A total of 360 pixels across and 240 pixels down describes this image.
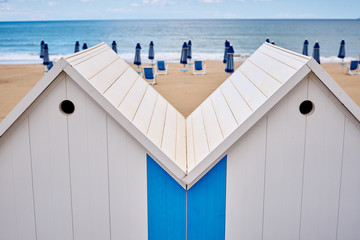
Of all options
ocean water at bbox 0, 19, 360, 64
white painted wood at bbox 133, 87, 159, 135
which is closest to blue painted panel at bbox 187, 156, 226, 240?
white painted wood at bbox 133, 87, 159, 135

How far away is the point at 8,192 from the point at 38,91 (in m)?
0.85

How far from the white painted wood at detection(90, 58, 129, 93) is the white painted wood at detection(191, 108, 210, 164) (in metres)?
0.92

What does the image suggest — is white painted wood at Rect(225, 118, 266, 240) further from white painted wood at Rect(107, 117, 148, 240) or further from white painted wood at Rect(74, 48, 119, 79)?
white painted wood at Rect(74, 48, 119, 79)

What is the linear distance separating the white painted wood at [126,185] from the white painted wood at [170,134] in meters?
0.25

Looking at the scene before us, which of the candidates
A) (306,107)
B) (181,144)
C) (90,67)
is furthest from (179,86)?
(306,107)

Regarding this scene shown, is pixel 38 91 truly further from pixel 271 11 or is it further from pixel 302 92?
pixel 271 11

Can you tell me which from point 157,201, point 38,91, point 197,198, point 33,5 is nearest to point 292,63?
point 197,198

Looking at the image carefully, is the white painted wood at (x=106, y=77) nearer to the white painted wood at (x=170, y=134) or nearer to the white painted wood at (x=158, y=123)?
the white painted wood at (x=158, y=123)

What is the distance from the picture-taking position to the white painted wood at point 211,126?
3160 mm

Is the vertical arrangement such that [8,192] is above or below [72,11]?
below

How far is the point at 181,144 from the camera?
3.87 m

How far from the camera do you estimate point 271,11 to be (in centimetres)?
11075

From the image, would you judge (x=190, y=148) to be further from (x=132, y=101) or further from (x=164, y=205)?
(x=164, y=205)

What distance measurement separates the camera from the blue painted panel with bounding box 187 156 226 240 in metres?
2.93
